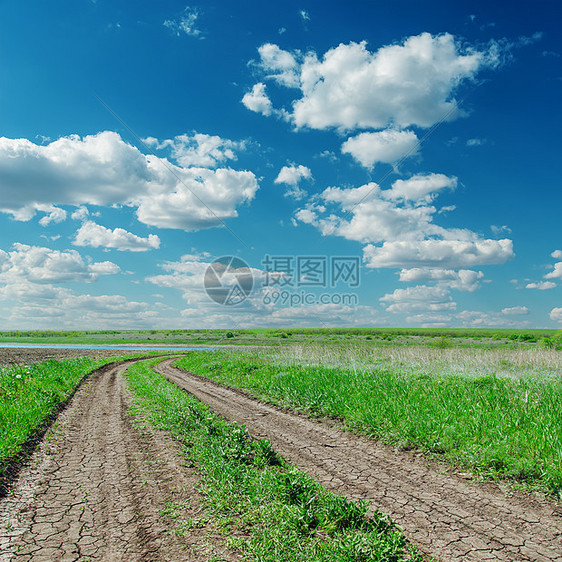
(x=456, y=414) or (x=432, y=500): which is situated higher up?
(x=456, y=414)

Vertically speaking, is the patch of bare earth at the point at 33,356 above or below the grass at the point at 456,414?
below

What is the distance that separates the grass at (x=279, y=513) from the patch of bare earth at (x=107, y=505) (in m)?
0.20

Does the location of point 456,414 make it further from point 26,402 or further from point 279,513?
point 26,402

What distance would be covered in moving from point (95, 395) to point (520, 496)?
12969 millimetres

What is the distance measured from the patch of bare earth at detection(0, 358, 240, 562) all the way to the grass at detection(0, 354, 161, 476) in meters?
0.46

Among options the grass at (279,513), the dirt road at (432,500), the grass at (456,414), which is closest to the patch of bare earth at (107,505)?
the grass at (279,513)

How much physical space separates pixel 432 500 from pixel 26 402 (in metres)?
10.3

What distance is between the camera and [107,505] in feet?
15.5

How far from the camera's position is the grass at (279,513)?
356 cm

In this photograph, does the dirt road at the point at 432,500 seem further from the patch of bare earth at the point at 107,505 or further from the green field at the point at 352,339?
the green field at the point at 352,339

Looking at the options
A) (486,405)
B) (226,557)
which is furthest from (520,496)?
(226,557)

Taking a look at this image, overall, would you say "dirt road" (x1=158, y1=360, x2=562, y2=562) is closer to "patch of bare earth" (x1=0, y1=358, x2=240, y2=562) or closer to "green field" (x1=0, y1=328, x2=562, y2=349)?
"patch of bare earth" (x1=0, y1=358, x2=240, y2=562)

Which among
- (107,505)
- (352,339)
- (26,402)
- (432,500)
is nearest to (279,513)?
(432,500)

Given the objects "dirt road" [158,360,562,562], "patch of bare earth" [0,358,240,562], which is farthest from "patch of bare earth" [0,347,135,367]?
"dirt road" [158,360,562,562]
